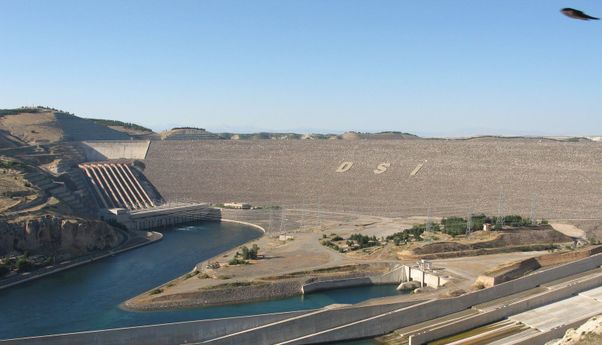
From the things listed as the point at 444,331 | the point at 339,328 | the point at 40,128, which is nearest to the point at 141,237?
the point at 339,328

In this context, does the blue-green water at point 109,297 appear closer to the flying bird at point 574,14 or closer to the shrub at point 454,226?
the shrub at point 454,226

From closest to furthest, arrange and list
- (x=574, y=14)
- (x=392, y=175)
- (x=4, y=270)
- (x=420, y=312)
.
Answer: (x=574, y=14) → (x=420, y=312) → (x=4, y=270) → (x=392, y=175)

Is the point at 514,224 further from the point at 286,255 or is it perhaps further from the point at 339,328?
the point at 339,328

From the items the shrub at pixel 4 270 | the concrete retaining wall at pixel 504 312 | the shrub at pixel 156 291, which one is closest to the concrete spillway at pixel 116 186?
the shrub at pixel 4 270

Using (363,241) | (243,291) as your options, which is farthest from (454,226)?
(243,291)

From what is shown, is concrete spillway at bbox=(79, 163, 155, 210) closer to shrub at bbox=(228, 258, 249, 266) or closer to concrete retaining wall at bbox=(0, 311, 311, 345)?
shrub at bbox=(228, 258, 249, 266)

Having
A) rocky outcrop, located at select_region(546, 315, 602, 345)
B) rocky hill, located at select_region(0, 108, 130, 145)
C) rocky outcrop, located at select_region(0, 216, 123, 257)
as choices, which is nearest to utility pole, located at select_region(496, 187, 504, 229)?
rocky outcrop, located at select_region(546, 315, 602, 345)

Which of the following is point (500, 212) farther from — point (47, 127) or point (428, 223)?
point (47, 127)
